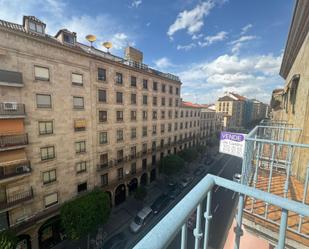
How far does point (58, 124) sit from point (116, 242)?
12.3 metres

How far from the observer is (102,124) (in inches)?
678

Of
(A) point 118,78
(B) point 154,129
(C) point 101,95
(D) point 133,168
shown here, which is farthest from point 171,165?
(A) point 118,78

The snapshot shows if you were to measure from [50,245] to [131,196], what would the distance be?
387 inches

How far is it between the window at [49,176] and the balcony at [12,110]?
5.36 metres

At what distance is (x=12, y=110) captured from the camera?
11211 millimetres

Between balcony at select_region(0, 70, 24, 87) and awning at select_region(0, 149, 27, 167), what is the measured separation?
4.90 m

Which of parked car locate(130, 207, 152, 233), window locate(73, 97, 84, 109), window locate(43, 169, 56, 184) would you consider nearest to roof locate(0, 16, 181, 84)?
window locate(73, 97, 84, 109)

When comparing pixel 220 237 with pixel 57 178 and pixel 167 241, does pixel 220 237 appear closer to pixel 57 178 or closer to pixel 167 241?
pixel 57 178

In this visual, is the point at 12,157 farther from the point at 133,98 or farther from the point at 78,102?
the point at 133,98

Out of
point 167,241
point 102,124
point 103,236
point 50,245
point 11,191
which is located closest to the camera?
point 167,241

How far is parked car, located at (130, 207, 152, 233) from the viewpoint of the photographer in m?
16.0

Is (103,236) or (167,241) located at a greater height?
(167,241)

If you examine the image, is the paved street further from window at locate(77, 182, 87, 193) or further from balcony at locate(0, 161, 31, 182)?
balcony at locate(0, 161, 31, 182)

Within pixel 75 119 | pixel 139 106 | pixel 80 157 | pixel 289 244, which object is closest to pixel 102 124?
pixel 75 119
